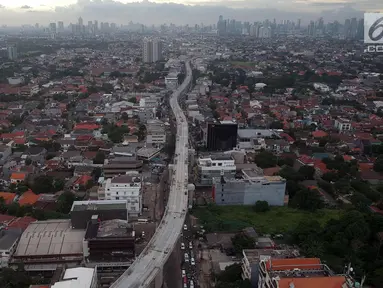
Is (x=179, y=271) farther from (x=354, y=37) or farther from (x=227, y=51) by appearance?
(x=354, y=37)

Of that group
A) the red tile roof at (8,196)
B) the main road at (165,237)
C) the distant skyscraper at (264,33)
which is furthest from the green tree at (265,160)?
the distant skyscraper at (264,33)

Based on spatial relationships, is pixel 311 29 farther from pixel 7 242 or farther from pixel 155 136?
pixel 7 242

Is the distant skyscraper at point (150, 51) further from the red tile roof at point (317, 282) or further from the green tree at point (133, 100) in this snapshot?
the red tile roof at point (317, 282)

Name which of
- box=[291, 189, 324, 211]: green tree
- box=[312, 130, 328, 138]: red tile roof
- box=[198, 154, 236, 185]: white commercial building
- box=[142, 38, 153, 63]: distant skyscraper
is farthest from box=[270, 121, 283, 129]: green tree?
box=[142, 38, 153, 63]: distant skyscraper

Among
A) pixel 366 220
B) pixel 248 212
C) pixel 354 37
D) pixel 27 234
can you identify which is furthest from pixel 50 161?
pixel 354 37

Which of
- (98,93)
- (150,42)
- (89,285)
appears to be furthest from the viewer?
(150,42)

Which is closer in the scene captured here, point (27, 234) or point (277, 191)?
point (27, 234)

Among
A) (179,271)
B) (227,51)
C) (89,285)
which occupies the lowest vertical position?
(179,271)
